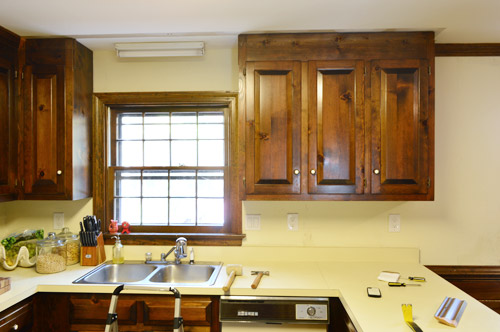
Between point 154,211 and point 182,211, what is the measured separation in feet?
0.74

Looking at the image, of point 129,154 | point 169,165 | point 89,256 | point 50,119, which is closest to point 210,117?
point 169,165

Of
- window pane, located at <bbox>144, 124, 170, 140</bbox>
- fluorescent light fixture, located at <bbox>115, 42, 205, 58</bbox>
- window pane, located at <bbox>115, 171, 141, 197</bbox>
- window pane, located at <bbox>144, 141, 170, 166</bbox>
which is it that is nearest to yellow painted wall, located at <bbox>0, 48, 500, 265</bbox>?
fluorescent light fixture, located at <bbox>115, 42, 205, 58</bbox>

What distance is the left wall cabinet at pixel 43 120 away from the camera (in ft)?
7.71

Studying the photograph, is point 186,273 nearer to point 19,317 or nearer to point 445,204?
point 19,317

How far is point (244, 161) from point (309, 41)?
0.90 m

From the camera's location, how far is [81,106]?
8.15 ft

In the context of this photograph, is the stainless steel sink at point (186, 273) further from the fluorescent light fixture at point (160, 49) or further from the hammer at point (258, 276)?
the fluorescent light fixture at point (160, 49)

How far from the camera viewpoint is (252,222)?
2.60 m

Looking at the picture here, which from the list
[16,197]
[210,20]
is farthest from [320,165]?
[16,197]

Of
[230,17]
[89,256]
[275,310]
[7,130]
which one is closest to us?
[275,310]

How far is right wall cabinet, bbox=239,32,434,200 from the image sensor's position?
220cm

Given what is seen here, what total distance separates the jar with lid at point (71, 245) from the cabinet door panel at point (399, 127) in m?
2.11

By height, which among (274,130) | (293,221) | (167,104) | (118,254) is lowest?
(118,254)

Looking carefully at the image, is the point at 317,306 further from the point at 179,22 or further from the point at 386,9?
the point at 179,22
